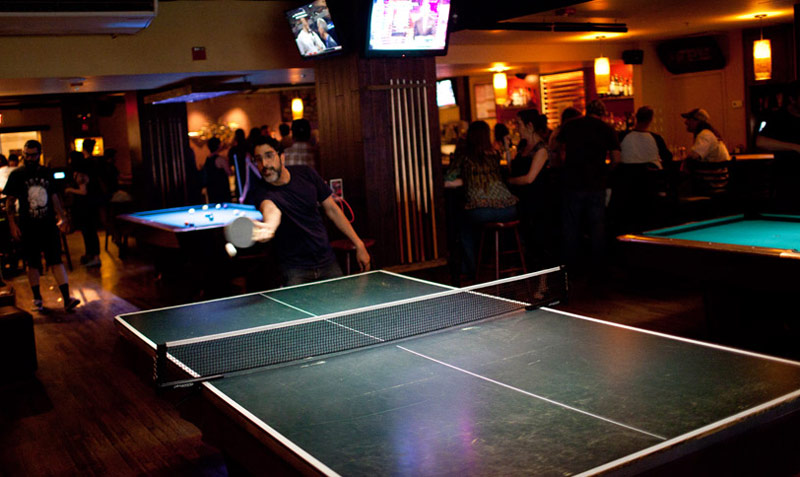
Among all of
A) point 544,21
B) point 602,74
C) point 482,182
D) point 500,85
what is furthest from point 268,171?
point 500,85

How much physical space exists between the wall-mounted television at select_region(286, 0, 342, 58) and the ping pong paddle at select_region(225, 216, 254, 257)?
4.21m

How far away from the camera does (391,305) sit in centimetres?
331

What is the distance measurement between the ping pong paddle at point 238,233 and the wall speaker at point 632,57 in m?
10.1

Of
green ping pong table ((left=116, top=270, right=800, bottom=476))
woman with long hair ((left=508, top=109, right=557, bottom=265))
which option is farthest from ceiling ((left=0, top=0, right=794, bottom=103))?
green ping pong table ((left=116, top=270, right=800, bottom=476))

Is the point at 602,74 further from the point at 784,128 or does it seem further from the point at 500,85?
the point at 784,128

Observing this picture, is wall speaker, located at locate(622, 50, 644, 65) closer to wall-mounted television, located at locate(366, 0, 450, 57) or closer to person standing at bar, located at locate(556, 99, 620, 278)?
person standing at bar, located at locate(556, 99, 620, 278)

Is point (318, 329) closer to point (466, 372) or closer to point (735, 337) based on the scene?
point (466, 372)

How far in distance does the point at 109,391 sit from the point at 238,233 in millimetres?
2302

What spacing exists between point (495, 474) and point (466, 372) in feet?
2.59

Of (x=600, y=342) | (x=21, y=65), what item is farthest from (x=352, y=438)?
(x=21, y=65)

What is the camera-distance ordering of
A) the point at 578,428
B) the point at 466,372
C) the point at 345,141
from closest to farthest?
1. the point at 578,428
2. the point at 466,372
3. the point at 345,141

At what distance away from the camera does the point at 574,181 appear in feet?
23.7

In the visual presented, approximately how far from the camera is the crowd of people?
22.0 ft

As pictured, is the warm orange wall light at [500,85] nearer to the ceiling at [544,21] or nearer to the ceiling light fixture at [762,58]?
the ceiling at [544,21]
